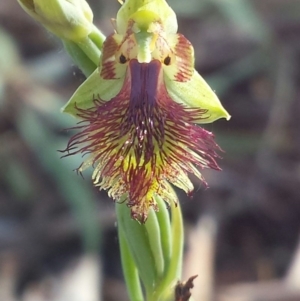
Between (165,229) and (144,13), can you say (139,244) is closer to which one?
(165,229)

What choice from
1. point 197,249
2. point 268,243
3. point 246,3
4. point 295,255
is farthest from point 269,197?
point 246,3

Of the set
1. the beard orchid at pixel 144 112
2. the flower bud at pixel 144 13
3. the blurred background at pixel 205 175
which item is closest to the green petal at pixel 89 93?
the beard orchid at pixel 144 112

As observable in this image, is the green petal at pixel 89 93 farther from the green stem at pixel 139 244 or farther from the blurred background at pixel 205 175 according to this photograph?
the blurred background at pixel 205 175

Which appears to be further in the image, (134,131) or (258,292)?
(258,292)

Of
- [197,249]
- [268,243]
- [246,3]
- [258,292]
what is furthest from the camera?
[246,3]

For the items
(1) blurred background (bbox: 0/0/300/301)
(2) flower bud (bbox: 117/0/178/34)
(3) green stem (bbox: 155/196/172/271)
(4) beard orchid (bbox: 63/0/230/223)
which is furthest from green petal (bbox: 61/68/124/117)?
(1) blurred background (bbox: 0/0/300/301)

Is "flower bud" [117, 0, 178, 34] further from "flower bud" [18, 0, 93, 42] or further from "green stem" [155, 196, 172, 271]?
"green stem" [155, 196, 172, 271]

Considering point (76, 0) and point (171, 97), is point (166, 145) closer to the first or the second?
point (171, 97)
